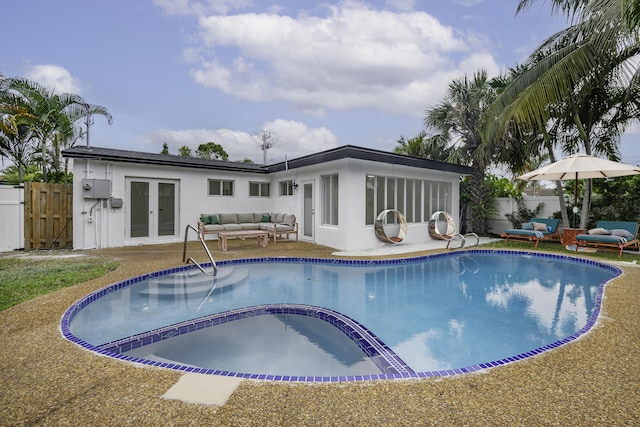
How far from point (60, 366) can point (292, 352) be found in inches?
80.8

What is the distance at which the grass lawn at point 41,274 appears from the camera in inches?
188

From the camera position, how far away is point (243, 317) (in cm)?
448

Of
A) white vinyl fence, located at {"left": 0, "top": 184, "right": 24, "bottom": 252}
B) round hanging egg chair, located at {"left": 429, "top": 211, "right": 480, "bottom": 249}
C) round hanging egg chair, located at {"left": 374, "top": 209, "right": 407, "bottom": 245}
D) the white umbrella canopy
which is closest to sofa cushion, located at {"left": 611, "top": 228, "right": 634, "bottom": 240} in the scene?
the white umbrella canopy

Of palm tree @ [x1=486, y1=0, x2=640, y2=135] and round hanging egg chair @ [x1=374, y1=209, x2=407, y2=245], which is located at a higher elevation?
palm tree @ [x1=486, y1=0, x2=640, y2=135]

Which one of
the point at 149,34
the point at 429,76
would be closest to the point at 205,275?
the point at 149,34

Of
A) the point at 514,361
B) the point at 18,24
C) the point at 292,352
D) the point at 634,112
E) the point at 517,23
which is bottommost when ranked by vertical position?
the point at 292,352

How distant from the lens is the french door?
10.2 meters

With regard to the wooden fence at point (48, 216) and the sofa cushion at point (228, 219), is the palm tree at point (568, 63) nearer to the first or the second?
the sofa cushion at point (228, 219)

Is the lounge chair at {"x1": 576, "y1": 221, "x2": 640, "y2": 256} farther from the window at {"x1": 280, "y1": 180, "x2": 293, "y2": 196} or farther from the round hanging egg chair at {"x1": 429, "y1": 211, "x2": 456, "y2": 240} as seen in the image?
the window at {"x1": 280, "y1": 180, "x2": 293, "y2": 196}

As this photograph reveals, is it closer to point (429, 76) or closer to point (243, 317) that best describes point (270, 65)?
point (429, 76)

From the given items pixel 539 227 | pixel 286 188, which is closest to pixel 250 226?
pixel 286 188

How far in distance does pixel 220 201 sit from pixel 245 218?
1.09 m

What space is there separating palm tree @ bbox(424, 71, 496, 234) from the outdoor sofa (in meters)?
6.76

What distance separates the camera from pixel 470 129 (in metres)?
12.5
